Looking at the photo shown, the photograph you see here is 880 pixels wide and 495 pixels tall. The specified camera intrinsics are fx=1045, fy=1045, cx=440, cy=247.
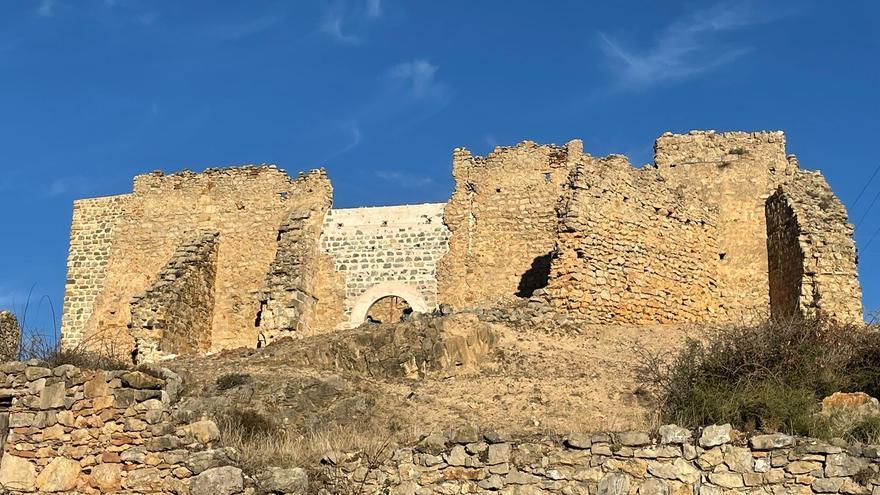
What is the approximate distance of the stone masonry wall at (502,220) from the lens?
21.5m

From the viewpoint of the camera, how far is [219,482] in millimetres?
8961

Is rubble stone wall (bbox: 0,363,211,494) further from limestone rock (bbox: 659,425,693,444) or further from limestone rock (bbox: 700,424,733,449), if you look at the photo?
limestone rock (bbox: 700,424,733,449)

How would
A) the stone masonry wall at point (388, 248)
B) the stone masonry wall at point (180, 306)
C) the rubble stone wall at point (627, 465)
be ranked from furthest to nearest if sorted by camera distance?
the stone masonry wall at point (388, 248), the stone masonry wall at point (180, 306), the rubble stone wall at point (627, 465)

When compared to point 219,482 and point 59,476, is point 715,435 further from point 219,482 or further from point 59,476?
point 59,476

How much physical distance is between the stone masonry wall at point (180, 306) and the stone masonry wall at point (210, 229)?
1.18 feet

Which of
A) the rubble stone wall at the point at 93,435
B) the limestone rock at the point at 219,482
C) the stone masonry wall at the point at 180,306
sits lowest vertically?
the limestone rock at the point at 219,482

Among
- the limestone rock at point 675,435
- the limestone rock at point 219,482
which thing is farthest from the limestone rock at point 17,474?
the limestone rock at point 675,435

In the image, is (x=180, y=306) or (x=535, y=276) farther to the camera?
(x=180, y=306)

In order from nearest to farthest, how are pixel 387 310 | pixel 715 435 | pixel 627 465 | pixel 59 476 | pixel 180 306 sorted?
pixel 715 435, pixel 627 465, pixel 59 476, pixel 180 306, pixel 387 310

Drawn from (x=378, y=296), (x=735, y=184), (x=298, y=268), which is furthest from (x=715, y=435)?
(x=298, y=268)

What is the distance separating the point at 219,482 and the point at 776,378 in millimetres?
5772

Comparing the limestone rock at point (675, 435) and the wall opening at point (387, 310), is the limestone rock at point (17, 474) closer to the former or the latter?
the limestone rock at point (675, 435)

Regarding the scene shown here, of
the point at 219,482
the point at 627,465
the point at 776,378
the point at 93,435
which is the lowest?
the point at 219,482

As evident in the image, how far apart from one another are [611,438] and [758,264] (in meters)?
12.4
